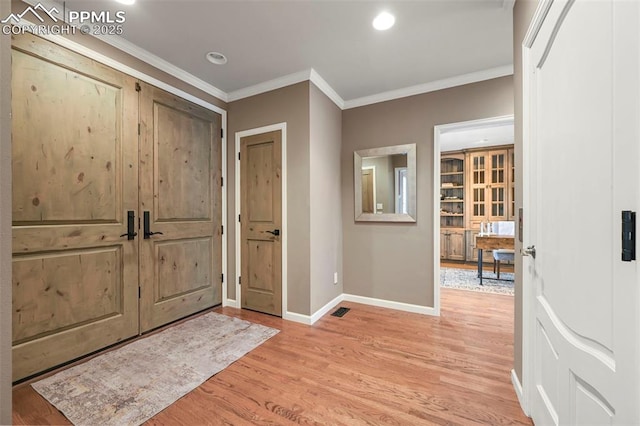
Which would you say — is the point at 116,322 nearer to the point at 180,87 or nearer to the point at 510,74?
the point at 180,87

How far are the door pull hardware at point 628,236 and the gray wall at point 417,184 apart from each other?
235cm

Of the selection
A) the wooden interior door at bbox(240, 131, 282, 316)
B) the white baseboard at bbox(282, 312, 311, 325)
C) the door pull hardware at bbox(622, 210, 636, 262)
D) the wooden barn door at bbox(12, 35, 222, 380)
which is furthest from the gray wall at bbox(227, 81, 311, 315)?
the door pull hardware at bbox(622, 210, 636, 262)

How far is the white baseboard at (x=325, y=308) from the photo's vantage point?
278cm

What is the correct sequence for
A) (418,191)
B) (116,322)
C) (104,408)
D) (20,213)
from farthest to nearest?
(418,191), (116,322), (20,213), (104,408)

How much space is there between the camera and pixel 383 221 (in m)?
3.24

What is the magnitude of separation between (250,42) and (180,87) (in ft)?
3.34

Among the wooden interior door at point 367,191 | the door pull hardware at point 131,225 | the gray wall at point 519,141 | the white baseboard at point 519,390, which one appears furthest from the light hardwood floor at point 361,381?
the wooden interior door at point 367,191

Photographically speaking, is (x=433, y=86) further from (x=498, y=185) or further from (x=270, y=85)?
(x=498, y=185)

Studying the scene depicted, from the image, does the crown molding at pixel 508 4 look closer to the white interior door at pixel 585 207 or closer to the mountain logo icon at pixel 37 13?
the white interior door at pixel 585 207

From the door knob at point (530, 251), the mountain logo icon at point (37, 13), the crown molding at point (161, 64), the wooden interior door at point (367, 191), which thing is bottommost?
the door knob at point (530, 251)

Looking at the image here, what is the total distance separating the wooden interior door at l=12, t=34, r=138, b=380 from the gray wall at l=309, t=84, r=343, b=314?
1.67m

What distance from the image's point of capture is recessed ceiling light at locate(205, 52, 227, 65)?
244 centimetres

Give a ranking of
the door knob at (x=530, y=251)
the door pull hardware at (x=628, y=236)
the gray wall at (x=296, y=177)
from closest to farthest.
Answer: the door pull hardware at (x=628, y=236) < the door knob at (x=530, y=251) < the gray wall at (x=296, y=177)

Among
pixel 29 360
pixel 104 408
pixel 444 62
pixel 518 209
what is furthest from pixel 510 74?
pixel 29 360
